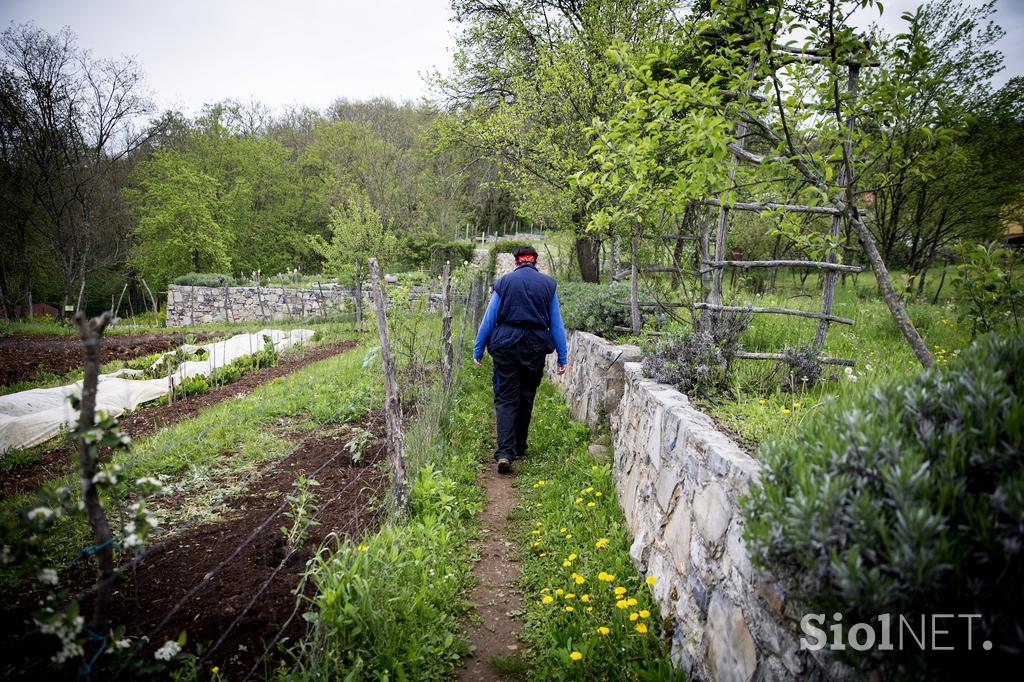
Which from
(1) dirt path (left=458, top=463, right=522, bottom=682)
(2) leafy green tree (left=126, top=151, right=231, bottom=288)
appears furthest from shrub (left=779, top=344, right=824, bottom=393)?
(2) leafy green tree (left=126, top=151, right=231, bottom=288)

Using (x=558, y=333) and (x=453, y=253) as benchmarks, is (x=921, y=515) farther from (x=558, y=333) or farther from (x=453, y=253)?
(x=453, y=253)

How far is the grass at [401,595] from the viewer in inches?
95.5

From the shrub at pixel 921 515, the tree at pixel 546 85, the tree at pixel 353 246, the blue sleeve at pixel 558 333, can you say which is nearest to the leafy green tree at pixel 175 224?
the tree at pixel 353 246

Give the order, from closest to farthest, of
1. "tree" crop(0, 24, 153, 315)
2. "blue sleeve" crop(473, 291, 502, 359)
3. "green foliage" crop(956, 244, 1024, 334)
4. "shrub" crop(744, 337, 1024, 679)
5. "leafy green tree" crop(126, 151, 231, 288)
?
"shrub" crop(744, 337, 1024, 679) < "green foliage" crop(956, 244, 1024, 334) < "blue sleeve" crop(473, 291, 502, 359) < "tree" crop(0, 24, 153, 315) < "leafy green tree" crop(126, 151, 231, 288)

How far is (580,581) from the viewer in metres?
2.87

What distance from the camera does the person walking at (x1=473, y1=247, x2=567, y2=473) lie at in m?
5.12

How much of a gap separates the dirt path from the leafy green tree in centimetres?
2810

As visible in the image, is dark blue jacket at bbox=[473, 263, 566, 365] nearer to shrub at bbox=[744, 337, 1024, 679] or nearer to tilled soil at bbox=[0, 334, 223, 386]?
shrub at bbox=[744, 337, 1024, 679]

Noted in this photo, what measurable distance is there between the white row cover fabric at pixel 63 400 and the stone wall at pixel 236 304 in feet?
36.6

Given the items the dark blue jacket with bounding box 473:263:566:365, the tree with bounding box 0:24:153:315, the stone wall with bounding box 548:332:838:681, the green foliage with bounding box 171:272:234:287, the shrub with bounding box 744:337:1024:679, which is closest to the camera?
the shrub with bounding box 744:337:1024:679

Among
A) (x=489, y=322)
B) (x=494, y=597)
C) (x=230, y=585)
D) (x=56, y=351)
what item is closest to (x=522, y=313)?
(x=489, y=322)

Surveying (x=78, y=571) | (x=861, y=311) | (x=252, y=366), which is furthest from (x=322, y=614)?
(x=252, y=366)

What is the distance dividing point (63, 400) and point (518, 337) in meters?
6.13

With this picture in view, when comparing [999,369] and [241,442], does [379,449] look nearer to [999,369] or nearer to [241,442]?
[241,442]
